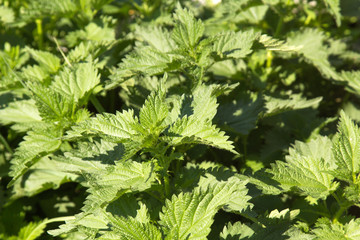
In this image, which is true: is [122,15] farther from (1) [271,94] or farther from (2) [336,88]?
(2) [336,88]

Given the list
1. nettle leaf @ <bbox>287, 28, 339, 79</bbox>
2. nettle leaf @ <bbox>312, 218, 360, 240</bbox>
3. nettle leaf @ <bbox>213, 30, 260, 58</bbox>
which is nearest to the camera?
nettle leaf @ <bbox>312, 218, 360, 240</bbox>

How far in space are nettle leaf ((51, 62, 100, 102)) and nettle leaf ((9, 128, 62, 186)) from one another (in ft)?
0.72

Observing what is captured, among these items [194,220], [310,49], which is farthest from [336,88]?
[194,220]

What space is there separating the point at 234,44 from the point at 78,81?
85 cm

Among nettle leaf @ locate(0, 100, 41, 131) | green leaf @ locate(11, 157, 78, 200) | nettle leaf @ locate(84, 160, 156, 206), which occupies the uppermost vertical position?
nettle leaf @ locate(0, 100, 41, 131)

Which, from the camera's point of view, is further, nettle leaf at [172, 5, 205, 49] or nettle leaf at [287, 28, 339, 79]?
nettle leaf at [287, 28, 339, 79]

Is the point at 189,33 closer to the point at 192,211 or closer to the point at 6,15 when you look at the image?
the point at 192,211

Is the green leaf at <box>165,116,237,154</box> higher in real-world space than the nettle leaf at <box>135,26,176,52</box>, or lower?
lower

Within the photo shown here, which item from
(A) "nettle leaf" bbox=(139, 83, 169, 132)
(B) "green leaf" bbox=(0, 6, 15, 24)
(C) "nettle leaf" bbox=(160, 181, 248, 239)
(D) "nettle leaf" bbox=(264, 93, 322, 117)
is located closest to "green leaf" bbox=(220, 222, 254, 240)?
(C) "nettle leaf" bbox=(160, 181, 248, 239)

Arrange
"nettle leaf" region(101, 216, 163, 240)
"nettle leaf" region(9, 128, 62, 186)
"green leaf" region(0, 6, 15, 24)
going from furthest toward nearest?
"green leaf" region(0, 6, 15, 24)
"nettle leaf" region(9, 128, 62, 186)
"nettle leaf" region(101, 216, 163, 240)

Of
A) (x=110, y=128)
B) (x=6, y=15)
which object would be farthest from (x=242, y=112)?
(x=6, y=15)

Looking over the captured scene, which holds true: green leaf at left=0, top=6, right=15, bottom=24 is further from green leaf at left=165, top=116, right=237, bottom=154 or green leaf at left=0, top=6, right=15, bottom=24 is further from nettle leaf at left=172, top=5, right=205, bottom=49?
green leaf at left=165, top=116, right=237, bottom=154

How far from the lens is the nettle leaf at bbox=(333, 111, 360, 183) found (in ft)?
5.34

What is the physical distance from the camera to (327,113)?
3242 millimetres
